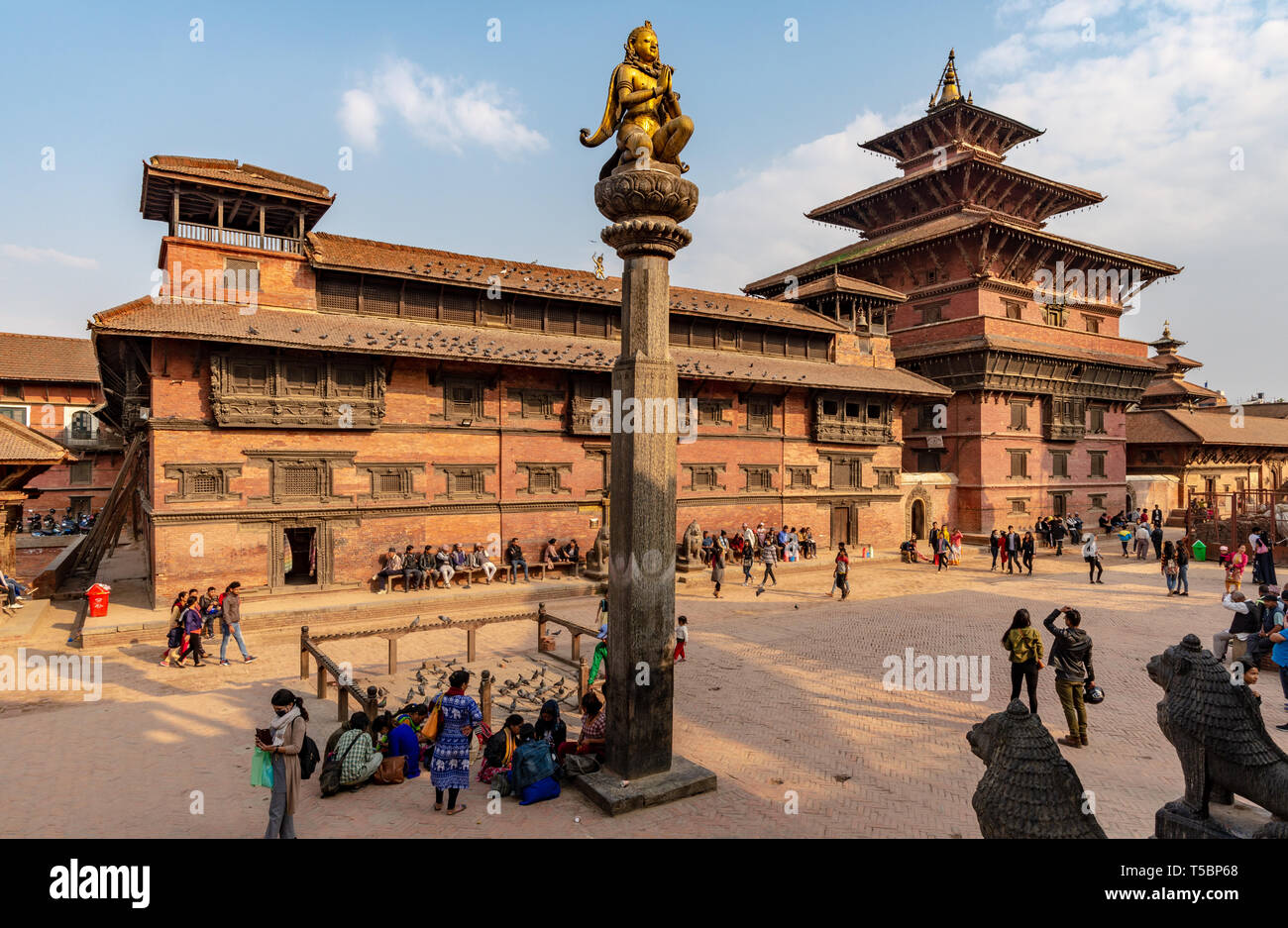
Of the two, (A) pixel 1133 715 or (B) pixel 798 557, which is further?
(B) pixel 798 557

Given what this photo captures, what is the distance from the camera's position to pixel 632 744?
8359 millimetres

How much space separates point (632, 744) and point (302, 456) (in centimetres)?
1660

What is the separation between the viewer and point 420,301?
2441 centimetres

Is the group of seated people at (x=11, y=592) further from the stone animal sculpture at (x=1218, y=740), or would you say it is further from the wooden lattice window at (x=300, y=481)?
the stone animal sculpture at (x=1218, y=740)

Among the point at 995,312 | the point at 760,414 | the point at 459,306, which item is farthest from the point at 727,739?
the point at 995,312

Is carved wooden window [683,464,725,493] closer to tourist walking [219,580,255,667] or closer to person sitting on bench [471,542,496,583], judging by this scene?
person sitting on bench [471,542,496,583]

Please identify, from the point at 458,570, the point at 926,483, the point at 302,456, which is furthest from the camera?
the point at 926,483

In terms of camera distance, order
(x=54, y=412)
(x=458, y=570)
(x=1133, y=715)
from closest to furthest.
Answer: (x=1133, y=715), (x=458, y=570), (x=54, y=412)

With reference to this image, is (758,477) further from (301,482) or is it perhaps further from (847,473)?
(301,482)

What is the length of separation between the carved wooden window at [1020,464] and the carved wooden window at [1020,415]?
4.42 ft

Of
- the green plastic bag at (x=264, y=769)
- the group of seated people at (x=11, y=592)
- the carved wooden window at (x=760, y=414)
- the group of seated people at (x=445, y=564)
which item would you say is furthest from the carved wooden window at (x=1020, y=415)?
the group of seated people at (x=11, y=592)

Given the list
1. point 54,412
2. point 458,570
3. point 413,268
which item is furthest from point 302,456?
point 54,412

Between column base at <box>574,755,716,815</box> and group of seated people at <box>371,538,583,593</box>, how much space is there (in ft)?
47.0
